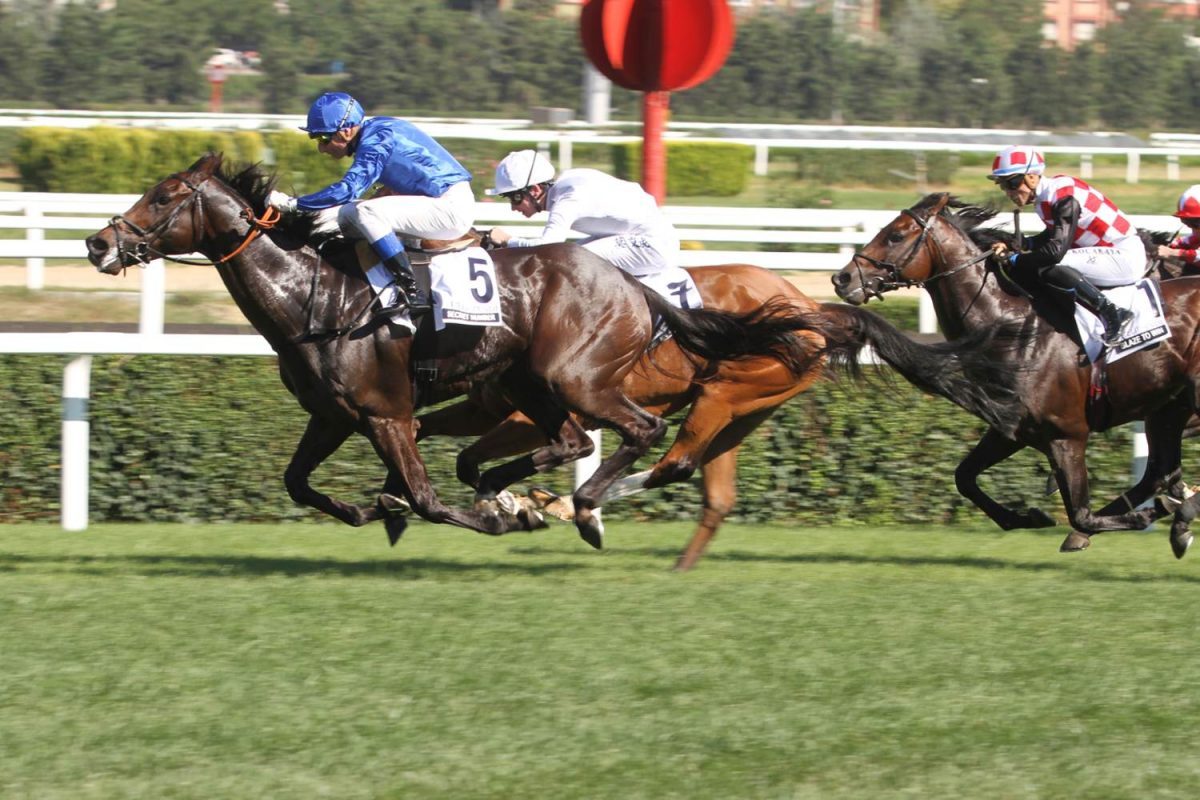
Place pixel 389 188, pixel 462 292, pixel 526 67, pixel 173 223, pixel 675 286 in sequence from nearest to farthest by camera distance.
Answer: pixel 173 223 < pixel 462 292 < pixel 389 188 < pixel 675 286 < pixel 526 67

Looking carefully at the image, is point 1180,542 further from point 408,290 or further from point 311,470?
point 311,470

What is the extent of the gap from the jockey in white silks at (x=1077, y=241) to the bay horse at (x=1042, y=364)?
14 cm

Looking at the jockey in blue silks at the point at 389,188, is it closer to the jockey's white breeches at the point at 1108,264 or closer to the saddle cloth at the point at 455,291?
the saddle cloth at the point at 455,291

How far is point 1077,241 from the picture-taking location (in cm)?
637

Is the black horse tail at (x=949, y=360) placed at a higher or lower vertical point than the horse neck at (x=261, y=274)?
lower

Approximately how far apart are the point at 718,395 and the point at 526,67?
27620mm

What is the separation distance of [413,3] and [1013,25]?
13052 mm

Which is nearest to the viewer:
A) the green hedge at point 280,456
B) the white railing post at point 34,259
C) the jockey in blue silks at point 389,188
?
the jockey in blue silks at point 389,188

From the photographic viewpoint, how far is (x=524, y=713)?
12.9 ft

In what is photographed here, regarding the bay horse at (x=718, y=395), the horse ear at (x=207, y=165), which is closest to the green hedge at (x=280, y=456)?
the bay horse at (x=718, y=395)

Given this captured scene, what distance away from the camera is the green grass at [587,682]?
3570 mm

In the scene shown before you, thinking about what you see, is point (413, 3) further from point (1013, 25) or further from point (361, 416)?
point (361, 416)

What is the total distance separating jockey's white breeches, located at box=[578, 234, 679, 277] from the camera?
6.34 meters

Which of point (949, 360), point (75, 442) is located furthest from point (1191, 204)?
point (75, 442)
